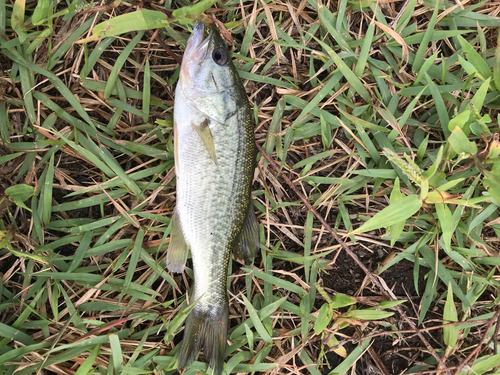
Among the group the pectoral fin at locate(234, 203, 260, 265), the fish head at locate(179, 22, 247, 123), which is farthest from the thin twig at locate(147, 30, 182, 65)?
the pectoral fin at locate(234, 203, 260, 265)

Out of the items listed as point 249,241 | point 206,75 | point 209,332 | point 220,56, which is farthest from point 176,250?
point 220,56

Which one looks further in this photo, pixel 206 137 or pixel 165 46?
pixel 165 46

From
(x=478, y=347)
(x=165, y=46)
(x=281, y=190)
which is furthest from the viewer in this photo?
(x=281, y=190)

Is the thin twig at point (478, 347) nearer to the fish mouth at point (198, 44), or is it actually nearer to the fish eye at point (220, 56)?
the fish eye at point (220, 56)

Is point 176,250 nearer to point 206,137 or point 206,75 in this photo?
point 206,137

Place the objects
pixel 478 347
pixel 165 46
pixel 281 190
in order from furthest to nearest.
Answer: pixel 281 190 → pixel 478 347 → pixel 165 46

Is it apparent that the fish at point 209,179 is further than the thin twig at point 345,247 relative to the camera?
No

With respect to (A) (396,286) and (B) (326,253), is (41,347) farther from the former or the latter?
(A) (396,286)

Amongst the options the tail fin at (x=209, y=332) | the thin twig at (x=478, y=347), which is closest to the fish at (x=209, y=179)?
the tail fin at (x=209, y=332)
